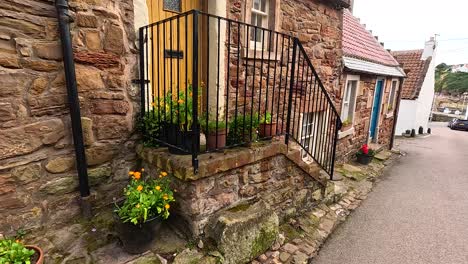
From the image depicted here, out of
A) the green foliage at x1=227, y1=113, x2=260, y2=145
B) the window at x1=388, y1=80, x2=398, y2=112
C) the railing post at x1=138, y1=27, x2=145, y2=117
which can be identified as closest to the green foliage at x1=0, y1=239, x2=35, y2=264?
the railing post at x1=138, y1=27, x2=145, y2=117

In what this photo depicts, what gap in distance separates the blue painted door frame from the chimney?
10863 mm

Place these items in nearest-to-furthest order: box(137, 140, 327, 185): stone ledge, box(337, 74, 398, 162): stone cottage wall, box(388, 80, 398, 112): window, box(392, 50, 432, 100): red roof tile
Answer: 1. box(137, 140, 327, 185): stone ledge
2. box(337, 74, 398, 162): stone cottage wall
3. box(388, 80, 398, 112): window
4. box(392, 50, 432, 100): red roof tile

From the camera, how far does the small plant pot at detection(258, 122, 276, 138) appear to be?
3398 mm

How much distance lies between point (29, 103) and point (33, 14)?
2.50 feet

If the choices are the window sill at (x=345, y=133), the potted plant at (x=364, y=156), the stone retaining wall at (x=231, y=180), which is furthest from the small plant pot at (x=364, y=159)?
the stone retaining wall at (x=231, y=180)

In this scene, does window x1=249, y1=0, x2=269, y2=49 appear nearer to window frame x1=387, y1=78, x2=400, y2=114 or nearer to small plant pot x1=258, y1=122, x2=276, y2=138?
small plant pot x1=258, y1=122, x2=276, y2=138

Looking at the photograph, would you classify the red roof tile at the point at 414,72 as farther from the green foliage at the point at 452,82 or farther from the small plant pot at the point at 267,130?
the green foliage at the point at 452,82

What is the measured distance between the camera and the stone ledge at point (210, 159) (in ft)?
7.98

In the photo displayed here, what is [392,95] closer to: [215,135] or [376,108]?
[376,108]

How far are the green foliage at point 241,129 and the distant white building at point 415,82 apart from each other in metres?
16.2

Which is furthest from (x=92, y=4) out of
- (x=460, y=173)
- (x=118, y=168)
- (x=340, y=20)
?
(x=460, y=173)

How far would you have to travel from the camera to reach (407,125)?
727 inches

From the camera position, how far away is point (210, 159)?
257cm

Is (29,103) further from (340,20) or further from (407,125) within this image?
(407,125)
